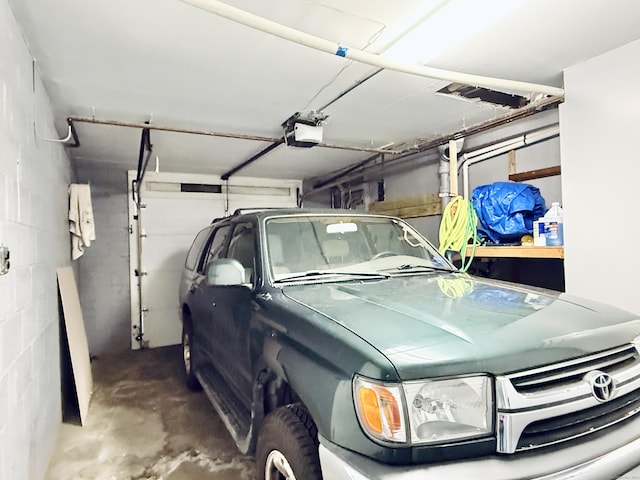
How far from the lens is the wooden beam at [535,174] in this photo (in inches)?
139

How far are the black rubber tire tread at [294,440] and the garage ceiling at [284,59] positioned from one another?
199cm

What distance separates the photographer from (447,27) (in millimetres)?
2092

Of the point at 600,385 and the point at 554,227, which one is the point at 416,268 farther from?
the point at 554,227

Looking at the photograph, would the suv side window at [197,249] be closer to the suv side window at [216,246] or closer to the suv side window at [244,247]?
the suv side window at [216,246]

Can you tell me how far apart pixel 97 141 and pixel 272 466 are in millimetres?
4083

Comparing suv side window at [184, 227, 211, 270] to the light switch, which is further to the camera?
suv side window at [184, 227, 211, 270]

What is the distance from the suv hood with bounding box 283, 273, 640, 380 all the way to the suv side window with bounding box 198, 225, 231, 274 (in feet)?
4.56

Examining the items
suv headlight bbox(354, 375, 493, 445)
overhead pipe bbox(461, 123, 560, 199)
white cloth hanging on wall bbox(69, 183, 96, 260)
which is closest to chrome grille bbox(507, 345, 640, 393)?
suv headlight bbox(354, 375, 493, 445)

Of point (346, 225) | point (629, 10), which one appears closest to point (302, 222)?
point (346, 225)

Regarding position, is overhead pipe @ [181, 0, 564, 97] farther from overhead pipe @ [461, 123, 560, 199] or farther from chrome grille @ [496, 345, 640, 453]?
chrome grille @ [496, 345, 640, 453]

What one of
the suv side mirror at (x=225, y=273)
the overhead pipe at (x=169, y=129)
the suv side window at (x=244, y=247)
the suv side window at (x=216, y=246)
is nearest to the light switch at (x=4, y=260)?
the suv side mirror at (x=225, y=273)

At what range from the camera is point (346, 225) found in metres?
2.63

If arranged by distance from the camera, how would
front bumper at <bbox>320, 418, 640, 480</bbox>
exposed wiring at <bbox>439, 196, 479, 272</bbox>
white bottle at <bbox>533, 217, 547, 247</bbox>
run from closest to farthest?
front bumper at <bbox>320, 418, 640, 480</bbox> < white bottle at <bbox>533, 217, 547, 247</bbox> < exposed wiring at <bbox>439, 196, 479, 272</bbox>

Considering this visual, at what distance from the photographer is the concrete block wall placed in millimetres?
1651
